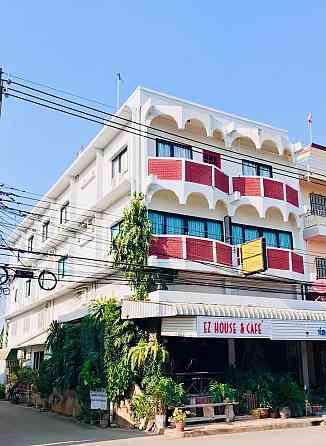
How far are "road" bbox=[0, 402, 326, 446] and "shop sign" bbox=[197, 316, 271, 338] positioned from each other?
3.35 metres

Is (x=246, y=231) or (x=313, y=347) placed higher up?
(x=246, y=231)

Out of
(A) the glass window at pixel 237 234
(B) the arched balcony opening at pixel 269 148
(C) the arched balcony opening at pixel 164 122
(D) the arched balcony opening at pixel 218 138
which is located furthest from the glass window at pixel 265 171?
(C) the arched balcony opening at pixel 164 122

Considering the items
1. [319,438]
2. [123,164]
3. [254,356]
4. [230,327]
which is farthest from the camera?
[123,164]

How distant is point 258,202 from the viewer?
2439 cm

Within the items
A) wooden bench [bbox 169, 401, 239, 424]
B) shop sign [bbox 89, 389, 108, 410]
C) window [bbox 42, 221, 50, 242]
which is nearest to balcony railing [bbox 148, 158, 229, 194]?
shop sign [bbox 89, 389, 108, 410]

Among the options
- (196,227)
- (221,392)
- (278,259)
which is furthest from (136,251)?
(278,259)

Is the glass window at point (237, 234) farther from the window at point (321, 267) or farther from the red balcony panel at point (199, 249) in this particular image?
the window at point (321, 267)

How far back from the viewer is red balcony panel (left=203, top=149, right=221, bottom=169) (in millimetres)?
24484

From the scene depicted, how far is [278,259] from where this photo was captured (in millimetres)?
24172

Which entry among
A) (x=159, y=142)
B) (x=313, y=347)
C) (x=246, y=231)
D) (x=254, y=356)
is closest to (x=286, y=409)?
(x=254, y=356)

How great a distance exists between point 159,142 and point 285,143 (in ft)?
24.2

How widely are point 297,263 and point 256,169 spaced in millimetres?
5200

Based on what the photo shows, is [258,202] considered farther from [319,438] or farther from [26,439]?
[26,439]

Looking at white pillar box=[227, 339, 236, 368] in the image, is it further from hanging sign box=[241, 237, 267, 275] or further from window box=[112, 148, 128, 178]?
window box=[112, 148, 128, 178]
